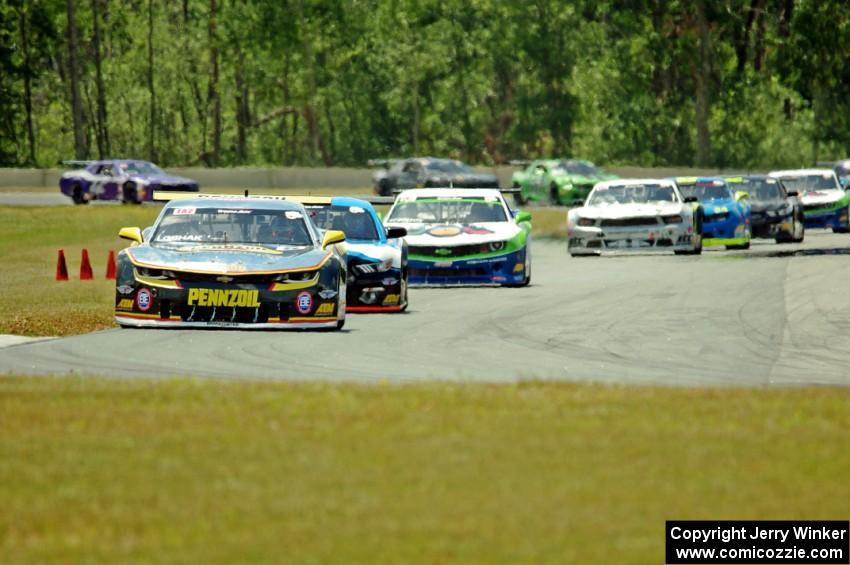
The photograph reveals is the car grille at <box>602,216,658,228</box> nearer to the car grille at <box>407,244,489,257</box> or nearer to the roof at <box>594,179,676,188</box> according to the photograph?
the roof at <box>594,179,676,188</box>

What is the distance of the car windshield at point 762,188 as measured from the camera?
124ft

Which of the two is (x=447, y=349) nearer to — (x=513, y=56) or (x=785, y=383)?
(x=785, y=383)

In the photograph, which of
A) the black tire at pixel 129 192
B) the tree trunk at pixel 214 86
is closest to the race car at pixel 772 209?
the black tire at pixel 129 192

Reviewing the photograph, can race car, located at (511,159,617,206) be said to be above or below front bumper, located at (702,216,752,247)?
below

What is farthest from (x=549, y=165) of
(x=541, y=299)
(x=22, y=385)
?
(x=22, y=385)

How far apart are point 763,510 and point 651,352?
8.47 meters

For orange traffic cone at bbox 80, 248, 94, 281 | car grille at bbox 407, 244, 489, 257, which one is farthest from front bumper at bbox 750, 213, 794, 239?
orange traffic cone at bbox 80, 248, 94, 281

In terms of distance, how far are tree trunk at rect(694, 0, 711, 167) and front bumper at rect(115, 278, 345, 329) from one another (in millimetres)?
52766

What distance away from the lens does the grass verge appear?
24.1ft

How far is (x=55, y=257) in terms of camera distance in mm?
38469

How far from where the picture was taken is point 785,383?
45.5ft

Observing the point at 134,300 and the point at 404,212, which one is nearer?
the point at 134,300

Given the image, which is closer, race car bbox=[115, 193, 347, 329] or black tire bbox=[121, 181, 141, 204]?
race car bbox=[115, 193, 347, 329]

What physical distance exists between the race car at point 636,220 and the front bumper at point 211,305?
613 inches
